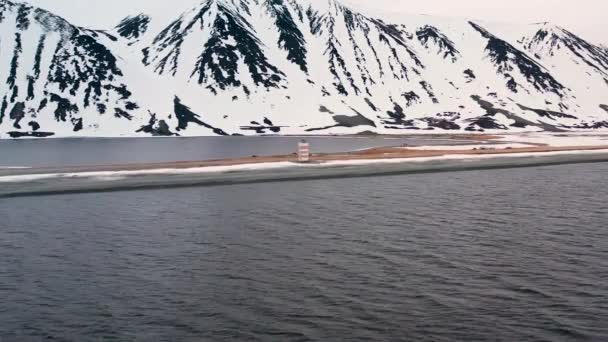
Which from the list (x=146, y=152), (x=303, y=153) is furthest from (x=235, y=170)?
(x=146, y=152)

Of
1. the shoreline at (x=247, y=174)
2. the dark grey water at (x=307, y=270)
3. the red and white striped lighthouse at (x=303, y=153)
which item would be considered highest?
the red and white striped lighthouse at (x=303, y=153)

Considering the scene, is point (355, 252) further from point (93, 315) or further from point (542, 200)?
point (542, 200)

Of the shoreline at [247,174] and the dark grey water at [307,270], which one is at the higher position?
the shoreline at [247,174]

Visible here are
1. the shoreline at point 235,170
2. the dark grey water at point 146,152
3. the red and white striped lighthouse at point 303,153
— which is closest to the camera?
the shoreline at point 235,170

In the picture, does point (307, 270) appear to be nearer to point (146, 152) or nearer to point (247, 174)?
point (247, 174)

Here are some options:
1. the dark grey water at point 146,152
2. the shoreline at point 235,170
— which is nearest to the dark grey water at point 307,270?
the shoreline at point 235,170

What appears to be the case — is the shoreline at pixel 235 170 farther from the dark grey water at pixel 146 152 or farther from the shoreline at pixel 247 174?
the dark grey water at pixel 146 152

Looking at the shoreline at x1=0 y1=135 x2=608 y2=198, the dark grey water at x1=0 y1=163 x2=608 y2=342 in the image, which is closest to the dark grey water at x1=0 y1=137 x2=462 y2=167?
the shoreline at x1=0 y1=135 x2=608 y2=198

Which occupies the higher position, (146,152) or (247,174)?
(146,152)
